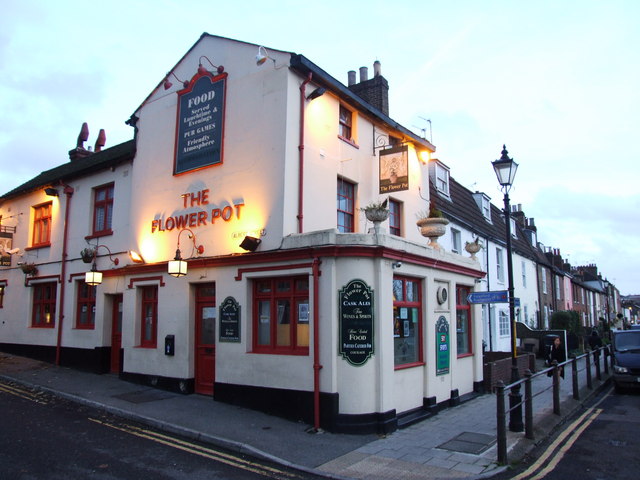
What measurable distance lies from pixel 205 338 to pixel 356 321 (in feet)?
15.7

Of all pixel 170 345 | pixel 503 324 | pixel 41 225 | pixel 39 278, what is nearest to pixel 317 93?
pixel 170 345

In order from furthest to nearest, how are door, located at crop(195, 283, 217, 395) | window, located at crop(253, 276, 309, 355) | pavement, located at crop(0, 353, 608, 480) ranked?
door, located at crop(195, 283, 217, 395), window, located at crop(253, 276, 309, 355), pavement, located at crop(0, 353, 608, 480)

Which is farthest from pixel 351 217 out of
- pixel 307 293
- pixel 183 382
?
pixel 183 382

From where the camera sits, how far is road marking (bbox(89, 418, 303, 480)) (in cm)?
723

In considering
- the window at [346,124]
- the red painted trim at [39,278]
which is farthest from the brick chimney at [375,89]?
the red painted trim at [39,278]

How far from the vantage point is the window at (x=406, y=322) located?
10.6 meters

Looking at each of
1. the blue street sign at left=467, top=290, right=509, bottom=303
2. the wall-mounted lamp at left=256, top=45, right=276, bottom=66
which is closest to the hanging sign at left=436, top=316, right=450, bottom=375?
the blue street sign at left=467, top=290, right=509, bottom=303

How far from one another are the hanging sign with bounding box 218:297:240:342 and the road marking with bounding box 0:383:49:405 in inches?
177

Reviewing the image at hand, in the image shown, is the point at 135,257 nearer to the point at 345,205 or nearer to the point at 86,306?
the point at 86,306

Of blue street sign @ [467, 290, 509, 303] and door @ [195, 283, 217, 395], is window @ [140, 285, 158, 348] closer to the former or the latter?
door @ [195, 283, 217, 395]

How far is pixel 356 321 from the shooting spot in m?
9.58

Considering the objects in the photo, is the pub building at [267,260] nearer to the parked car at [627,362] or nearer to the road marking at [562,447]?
the road marking at [562,447]

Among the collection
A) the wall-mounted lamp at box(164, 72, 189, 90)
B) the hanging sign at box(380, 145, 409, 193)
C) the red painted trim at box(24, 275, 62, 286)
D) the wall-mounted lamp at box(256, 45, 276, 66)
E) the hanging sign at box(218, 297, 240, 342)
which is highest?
the wall-mounted lamp at box(164, 72, 189, 90)

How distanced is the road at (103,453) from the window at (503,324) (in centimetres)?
1936
